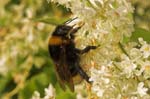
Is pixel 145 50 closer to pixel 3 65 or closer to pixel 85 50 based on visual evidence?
pixel 85 50

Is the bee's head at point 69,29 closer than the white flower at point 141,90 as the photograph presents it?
No

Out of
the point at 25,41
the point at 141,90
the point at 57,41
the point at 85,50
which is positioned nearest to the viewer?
the point at 141,90

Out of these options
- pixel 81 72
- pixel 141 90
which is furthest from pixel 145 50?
pixel 81 72

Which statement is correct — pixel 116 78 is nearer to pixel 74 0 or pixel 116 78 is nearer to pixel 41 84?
pixel 74 0

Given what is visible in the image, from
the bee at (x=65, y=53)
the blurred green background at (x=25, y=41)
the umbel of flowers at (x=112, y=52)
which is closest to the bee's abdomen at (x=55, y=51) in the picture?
the bee at (x=65, y=53)

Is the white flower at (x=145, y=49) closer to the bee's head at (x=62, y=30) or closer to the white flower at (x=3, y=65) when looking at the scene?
the bee's head at (x=62, y=30)

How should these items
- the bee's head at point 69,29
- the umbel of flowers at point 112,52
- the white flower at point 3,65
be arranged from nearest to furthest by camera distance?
the umbel of flowers at point 112,52
the bee's head at point 69,29
the white flower at point 3,65

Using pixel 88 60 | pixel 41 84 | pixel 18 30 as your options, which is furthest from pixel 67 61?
pixel 18 30

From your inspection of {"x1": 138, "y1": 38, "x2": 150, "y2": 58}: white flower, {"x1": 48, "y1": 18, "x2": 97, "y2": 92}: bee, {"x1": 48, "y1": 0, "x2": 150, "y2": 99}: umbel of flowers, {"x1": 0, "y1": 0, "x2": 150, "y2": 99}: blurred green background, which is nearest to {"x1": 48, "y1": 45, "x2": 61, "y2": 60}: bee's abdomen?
{"x1": 48, "y1": 18, "x2": 97, "y2": 92}: bee
